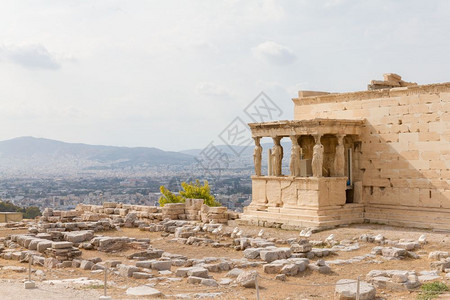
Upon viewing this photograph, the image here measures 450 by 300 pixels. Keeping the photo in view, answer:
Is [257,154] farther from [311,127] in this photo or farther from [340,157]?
[340,157]

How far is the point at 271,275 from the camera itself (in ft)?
42.7

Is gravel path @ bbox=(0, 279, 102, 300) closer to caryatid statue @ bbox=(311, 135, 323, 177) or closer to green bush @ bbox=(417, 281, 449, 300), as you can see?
green bush @ bbox=(417, 281, 449, 300)

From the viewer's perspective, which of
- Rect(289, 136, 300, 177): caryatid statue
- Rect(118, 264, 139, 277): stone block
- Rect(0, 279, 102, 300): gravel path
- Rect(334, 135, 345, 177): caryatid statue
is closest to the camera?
Rect(0, 279, 102, 300): gravel path

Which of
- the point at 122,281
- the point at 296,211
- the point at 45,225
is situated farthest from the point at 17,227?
the point at 122,281

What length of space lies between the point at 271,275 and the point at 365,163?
Answer: 365 inches

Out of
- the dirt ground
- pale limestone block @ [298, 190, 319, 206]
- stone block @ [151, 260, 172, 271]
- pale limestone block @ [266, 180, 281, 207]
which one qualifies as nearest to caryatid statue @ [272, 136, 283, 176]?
pale limestone block @ [266, 180, 281, 207]

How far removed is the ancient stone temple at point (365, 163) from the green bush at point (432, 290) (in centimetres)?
782

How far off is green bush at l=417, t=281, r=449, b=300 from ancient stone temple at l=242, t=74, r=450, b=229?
7.82m

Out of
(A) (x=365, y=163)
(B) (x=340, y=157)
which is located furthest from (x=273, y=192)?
(A) (x=365, y=163)

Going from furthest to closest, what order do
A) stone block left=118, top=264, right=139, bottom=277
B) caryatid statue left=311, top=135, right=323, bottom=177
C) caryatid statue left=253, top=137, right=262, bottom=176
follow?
caryatid statue left=253, top=137, right=262, bottom=176
caryatid statue left=311, top=135, right=323, bottom=177
stone block left=118, top=264, right=139, bottom=277

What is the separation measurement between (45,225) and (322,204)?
33.1 feet

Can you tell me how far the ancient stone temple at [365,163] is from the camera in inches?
751

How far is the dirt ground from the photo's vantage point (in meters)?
11.1

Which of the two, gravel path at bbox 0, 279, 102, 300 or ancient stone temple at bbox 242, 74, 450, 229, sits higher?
ancient stone temple at bbox 242, 74, 450, 229
